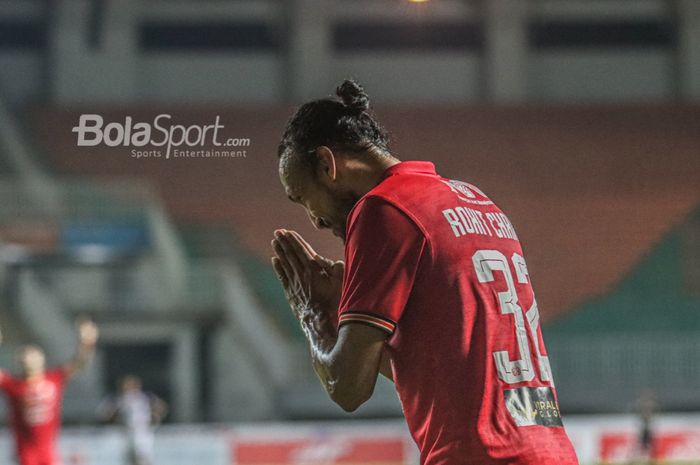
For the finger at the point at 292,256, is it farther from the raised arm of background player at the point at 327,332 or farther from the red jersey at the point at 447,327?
the red jersey at the point at 447,327

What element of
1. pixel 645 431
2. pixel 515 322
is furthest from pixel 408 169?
pixel 645 431

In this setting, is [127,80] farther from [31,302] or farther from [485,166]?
[485,166]

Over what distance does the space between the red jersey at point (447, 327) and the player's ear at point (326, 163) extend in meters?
0.12

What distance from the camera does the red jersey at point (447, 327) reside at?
1500mm

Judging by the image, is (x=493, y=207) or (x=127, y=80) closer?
(x=493, y=207)

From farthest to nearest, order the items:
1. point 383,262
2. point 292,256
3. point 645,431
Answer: point 645,431, point 292,256, point 383,262

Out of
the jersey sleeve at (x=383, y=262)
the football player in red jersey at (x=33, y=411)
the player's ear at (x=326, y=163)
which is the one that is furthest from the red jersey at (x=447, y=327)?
the football player in red jersey at (x=33, y=411)

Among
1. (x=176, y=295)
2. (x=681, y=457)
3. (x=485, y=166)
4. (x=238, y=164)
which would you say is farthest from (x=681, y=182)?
(x=238, y=164)

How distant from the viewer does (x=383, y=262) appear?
4.91ft

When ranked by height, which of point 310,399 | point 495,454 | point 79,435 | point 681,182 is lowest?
point 310,399

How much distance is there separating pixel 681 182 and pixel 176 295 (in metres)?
7.53

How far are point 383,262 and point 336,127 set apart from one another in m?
0.27

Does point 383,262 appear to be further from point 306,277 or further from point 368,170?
point 306,277

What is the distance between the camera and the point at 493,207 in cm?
171
